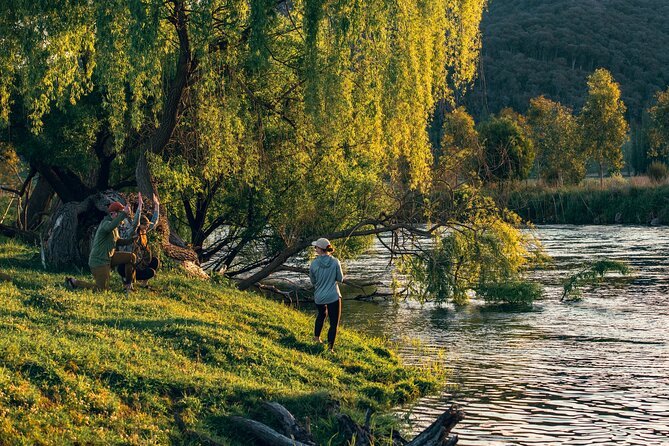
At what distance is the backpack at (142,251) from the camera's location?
791 inches

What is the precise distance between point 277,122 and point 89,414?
14442 millimetres

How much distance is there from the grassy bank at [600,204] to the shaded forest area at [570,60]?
84.0 meters

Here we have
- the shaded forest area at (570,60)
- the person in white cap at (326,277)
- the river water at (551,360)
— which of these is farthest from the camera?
the shaded forest area at (570,60)

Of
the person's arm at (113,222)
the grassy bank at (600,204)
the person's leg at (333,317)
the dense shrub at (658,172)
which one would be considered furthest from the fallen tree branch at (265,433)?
the dense shrub at (658,172)

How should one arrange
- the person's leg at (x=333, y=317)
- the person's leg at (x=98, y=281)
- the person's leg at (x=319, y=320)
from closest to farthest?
the person's leg at (x=333, y=317), the person's leg at (x=319, y=320), the person's leg at (x=98, y=281)

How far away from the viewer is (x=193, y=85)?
72.4ft

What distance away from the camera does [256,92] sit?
24.4 meters

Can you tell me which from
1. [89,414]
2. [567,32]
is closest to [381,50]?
[89,414]

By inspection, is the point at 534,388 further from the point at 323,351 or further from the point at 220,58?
the point at 220,58

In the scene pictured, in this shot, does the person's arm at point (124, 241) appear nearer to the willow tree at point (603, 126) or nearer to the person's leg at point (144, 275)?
the person's leg at point (144, 275)

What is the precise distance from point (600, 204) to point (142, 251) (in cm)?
4728

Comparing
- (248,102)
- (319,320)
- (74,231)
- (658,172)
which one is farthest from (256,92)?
(658,172)

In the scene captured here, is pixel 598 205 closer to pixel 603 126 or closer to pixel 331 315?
pixel 603 126

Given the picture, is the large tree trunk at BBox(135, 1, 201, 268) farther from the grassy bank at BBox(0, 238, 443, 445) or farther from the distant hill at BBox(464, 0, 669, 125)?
the distant hill at BBox(464, 0, 669, 125)
